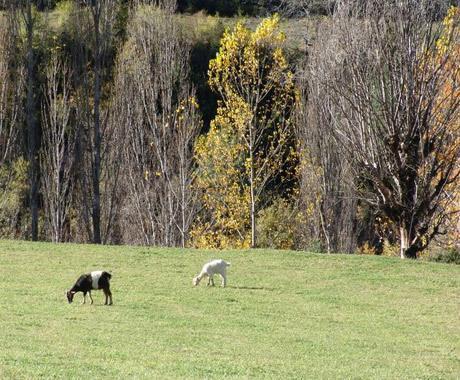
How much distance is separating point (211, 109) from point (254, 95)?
491 inches

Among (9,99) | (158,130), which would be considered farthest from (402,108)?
(9,99)

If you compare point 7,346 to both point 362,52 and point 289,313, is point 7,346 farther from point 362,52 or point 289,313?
point 362,52

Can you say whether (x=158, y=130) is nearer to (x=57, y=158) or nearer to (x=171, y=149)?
(x=171, y=149)

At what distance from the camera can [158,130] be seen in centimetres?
4338

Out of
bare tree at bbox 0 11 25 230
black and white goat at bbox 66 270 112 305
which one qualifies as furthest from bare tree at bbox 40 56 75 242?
black and white goat at bbox 66 270 112 305

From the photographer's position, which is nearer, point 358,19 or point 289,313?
point 289,313

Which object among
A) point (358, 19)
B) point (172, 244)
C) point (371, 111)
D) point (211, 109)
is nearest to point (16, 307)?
point (371, 111)

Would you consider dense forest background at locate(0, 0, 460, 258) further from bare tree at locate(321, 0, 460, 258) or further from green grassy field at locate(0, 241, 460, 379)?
green grassy field at locate(0, 241, 460, 379)

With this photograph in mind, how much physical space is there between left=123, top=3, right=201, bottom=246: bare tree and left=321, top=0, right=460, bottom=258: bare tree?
1343 cm

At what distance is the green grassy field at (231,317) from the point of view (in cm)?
1394

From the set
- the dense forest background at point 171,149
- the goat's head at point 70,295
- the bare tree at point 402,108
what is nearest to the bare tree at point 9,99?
the dense forest background at point 171,149

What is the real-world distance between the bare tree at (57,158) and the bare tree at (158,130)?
119 inches

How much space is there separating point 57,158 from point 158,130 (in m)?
5.07

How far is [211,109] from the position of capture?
53969 millimetres
